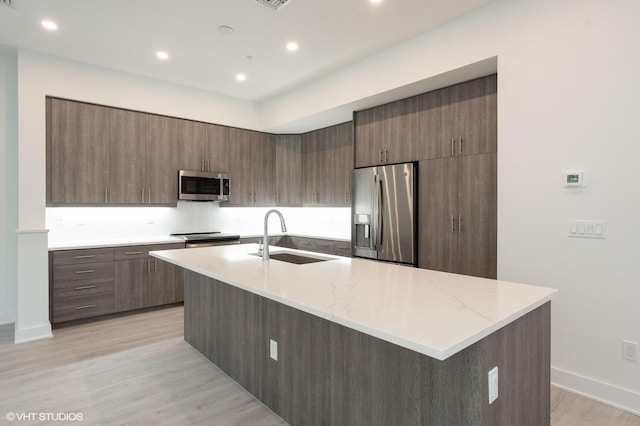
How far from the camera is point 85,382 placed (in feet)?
8.54

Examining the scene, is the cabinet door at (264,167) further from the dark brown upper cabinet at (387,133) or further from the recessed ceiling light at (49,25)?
the recessed ceiling light at (49,25)

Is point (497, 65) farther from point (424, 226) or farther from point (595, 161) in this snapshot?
point (424, 226)

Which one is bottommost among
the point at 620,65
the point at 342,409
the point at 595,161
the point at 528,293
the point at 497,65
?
the point at 342,409

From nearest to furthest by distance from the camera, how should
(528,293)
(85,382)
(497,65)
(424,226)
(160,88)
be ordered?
(528,293), (85,382), (497,65), (424,226), (160,88)

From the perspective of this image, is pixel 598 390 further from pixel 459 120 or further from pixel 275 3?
pixel 275 3

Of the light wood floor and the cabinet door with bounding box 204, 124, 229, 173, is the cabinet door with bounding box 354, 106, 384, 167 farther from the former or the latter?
the light wood floor

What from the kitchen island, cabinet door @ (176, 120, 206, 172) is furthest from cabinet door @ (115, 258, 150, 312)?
the kitchen island

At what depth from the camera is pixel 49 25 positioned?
125 inches

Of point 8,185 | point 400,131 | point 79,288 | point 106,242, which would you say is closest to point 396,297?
point 400,131

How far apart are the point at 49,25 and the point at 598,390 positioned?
527 cm

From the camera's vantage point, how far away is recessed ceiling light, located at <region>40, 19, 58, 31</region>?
3.12 metres

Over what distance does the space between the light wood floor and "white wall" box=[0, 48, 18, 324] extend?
56 cm

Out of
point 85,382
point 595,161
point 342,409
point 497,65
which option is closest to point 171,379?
point 85,382

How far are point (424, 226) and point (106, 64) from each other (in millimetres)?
4039
